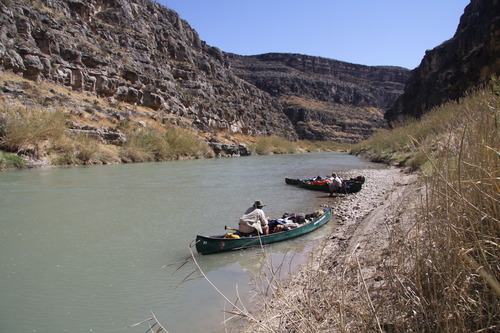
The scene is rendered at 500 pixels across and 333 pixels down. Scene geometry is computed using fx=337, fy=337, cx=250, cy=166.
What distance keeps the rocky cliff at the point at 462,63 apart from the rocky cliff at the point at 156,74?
100 ft

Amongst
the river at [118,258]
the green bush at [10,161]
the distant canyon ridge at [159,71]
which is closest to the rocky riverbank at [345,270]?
the river at [118,258]

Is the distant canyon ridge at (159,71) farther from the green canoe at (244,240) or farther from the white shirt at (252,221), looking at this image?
the white shirt at (252,221)

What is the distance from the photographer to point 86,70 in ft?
133

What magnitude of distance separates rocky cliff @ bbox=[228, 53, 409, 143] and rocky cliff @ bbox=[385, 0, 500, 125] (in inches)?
1996

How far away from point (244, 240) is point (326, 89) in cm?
12721

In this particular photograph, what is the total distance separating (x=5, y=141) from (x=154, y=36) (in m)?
50.4

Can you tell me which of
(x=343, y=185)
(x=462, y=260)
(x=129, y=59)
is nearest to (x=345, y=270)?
(x=462, y=260)

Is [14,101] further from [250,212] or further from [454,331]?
[454,331]

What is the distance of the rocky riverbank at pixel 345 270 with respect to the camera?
241 centimetres

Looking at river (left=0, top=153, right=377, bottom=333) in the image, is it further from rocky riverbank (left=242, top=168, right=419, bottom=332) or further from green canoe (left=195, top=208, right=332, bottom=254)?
rocky riverbank (left=242, top=168, right=419, bottom=332)

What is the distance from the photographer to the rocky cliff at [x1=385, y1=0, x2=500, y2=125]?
23.6m

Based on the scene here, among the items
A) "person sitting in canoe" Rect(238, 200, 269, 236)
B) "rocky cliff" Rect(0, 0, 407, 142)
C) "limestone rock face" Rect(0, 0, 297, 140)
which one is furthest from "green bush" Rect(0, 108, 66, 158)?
"person sitting in canoe" Rect(238, 200, 269, 236)

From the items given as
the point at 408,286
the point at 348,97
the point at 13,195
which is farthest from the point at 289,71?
the point at 408,286

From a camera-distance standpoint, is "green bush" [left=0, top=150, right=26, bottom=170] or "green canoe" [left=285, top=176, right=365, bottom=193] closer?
"green canoe" [left=285, top=176, right=365, bottom=193]
